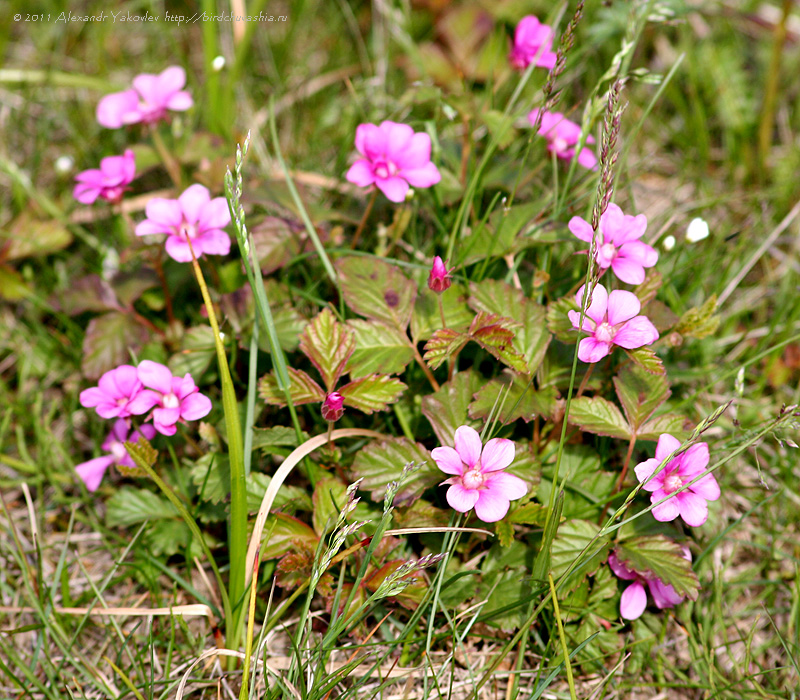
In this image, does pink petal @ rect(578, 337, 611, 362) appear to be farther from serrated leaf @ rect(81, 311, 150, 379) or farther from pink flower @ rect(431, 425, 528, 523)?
serrated leaf @ rect(81, 311, 150, 379)

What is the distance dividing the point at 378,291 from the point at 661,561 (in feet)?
3.44

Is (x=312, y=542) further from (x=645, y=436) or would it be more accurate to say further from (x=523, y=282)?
(x=523, y=282)

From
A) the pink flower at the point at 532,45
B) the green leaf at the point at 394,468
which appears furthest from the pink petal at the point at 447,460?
the pink flower at the point at 532,45

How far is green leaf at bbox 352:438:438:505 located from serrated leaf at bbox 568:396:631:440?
39 cm

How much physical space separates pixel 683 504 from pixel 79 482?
1795 mm

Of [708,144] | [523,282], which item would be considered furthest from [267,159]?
[708,144]

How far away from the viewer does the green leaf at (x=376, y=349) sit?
6.36ft

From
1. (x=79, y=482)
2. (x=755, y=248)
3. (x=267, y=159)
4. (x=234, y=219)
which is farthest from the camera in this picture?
(x=267, y=159)

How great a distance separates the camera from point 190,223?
209 cm

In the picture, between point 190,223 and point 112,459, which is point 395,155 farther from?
point 112,459

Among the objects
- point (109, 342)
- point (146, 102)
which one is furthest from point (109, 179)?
point (109, 342)

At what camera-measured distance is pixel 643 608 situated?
1.89 metres

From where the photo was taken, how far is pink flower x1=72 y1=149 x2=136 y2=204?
232cm

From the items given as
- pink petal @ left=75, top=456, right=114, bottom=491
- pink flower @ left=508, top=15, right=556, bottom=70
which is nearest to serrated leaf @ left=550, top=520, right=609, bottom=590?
pink petal @ left=75, top=456, right=114, bottom=491
